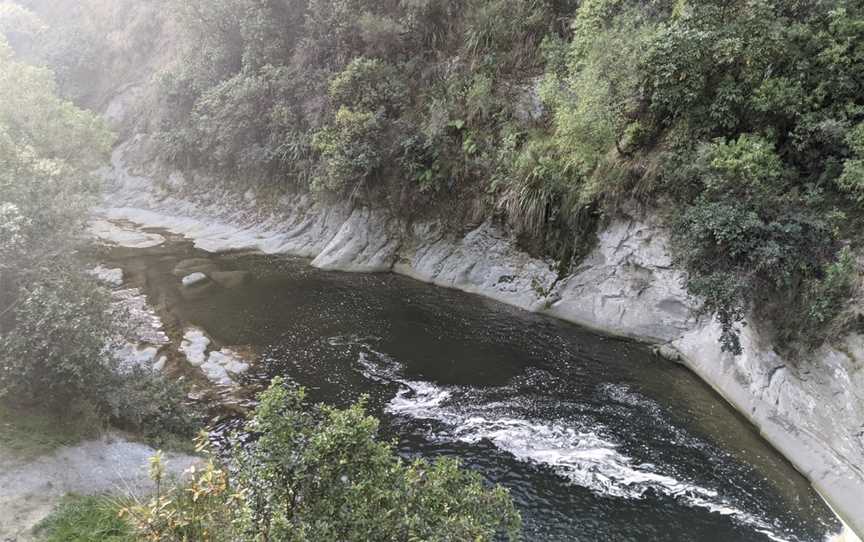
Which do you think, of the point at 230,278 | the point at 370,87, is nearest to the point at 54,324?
the point at 230,278

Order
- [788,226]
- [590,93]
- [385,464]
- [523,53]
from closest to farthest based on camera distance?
[385,464], [788,226], [590,93], [523,53]

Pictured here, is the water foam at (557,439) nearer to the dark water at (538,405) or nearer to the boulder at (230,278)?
the dark water at (538,405)

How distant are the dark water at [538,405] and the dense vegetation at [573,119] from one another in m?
2.44

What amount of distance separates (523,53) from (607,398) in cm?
1283

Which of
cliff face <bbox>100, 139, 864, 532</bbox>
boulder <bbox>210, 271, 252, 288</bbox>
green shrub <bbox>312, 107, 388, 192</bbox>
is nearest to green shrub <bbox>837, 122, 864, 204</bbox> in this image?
cliff face <bbox>100, 139, 864, 532</bbox>

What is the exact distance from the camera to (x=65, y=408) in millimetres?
9570

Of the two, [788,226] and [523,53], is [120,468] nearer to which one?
[788,226]

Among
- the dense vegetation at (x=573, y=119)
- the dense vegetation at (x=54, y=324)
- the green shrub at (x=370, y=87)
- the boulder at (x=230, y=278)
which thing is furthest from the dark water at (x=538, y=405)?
the green shrub at (x=370, y=87)

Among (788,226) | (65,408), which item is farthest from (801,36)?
(65,408)


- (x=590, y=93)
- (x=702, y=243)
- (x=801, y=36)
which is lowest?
(x=702, y=243)

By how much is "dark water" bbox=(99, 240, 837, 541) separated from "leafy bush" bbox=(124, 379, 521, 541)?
357 cm

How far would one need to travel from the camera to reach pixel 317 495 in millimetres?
5336

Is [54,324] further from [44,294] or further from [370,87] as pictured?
[370,87]

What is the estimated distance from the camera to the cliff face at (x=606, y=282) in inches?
383
